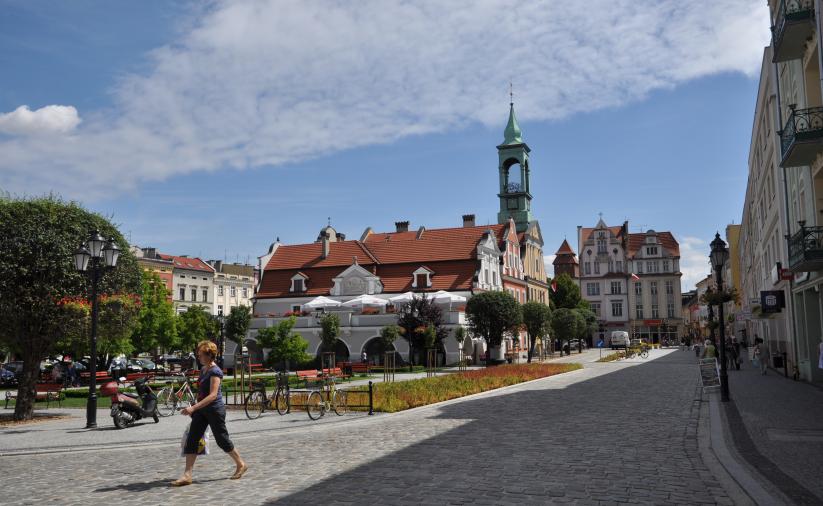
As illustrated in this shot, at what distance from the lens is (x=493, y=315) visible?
151 feet

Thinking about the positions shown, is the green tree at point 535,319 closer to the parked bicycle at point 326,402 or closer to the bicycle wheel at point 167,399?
the parked bicycle at point 326,402

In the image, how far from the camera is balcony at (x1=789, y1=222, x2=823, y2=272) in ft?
59.2

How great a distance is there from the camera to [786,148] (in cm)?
1838

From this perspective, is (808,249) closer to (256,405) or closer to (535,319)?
(256,405)

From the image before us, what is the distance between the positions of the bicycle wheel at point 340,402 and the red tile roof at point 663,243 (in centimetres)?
8387

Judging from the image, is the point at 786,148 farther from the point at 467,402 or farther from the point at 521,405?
the point at 467,402

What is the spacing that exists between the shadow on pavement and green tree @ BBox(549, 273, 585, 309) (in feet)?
224

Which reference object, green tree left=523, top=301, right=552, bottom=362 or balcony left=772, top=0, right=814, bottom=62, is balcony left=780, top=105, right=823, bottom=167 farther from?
green tree left=523, top=301, right=552, bottom=362

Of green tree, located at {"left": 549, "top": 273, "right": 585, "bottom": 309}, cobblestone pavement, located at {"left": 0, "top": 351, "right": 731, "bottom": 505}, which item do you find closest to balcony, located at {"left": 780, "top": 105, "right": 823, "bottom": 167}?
cobblestone pavement, located at {"left": 0, "top": 351, "right": 731, "bottom": 505}

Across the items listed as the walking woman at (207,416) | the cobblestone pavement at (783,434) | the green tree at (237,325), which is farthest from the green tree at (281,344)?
the walking woman at (207,416)

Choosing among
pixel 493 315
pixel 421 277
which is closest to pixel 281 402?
pixel 493 315

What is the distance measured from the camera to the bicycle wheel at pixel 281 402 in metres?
A: 19.2

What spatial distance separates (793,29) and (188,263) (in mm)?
83577

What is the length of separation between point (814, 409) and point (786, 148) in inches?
273
